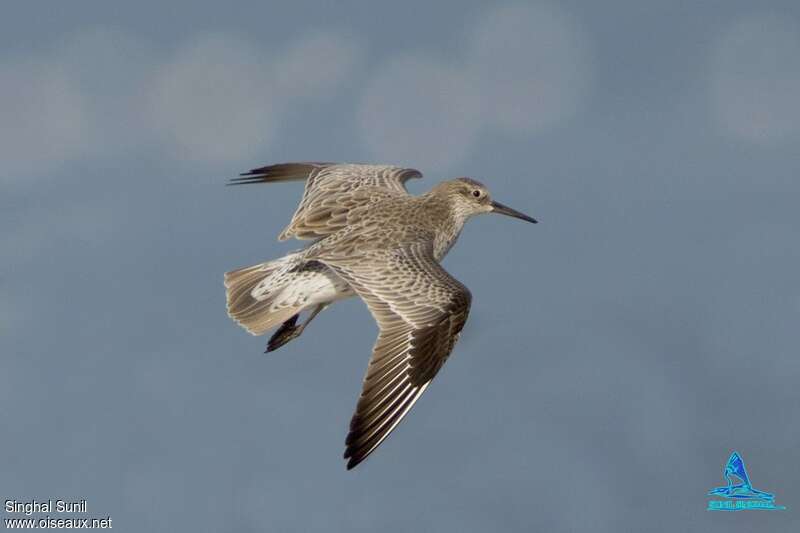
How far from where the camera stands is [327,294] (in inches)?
629

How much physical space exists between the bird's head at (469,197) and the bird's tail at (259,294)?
248cm

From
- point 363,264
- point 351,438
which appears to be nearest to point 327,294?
point 363,264

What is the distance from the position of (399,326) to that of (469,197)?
4.09 meters

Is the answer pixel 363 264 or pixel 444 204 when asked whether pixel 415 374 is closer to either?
pixel 363 264

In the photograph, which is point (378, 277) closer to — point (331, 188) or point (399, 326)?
point (399, 326)

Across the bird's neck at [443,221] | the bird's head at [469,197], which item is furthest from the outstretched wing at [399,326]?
the bird's head at [469,197]

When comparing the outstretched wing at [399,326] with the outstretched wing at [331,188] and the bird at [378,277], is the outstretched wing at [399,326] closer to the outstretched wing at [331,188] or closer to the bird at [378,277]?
the bird at [378,277]

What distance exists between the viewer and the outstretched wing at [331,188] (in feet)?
56.2

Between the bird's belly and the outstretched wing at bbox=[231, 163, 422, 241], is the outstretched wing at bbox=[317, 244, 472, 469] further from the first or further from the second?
the outstretched wing at bbox=[231, 163, 422, 241]

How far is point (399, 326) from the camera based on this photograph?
14383 mm

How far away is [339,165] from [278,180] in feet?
3.37

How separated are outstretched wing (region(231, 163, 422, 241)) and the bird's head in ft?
2.55

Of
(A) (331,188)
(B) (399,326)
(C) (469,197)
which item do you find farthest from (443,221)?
(B) (399,326)

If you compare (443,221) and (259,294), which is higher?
(443,221)
